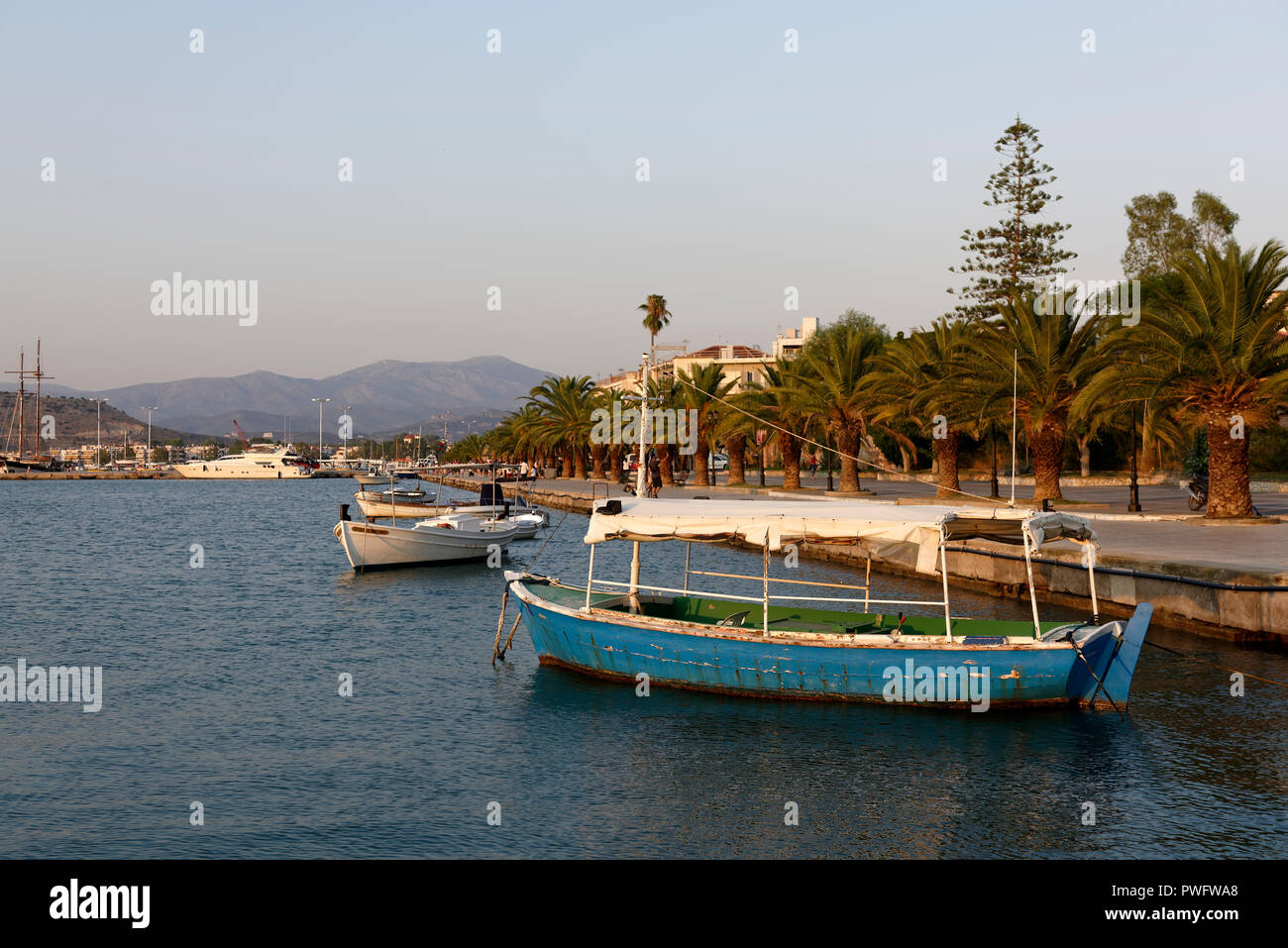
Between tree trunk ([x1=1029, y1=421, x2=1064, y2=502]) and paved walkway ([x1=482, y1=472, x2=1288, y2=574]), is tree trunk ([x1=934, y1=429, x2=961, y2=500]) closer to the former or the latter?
paved walkway ([x1=482, y1=472, x2=1288, y2=574])

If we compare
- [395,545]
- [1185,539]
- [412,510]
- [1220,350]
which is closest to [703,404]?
[412,510]

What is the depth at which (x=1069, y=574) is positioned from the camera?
27.8 metres

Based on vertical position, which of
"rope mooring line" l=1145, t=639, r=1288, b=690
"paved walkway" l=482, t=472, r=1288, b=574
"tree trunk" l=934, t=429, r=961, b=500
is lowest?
"rope mooring line" l=1145, t=639, r=1288, b=690

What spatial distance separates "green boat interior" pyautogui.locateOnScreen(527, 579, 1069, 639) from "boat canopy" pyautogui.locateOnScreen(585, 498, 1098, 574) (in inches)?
60.0

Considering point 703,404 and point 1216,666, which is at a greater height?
point 703,404

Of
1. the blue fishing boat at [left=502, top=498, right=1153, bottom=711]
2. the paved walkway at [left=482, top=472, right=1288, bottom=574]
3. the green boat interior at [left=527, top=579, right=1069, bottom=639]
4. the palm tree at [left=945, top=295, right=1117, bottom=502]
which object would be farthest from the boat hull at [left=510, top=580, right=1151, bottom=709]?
the palm tree at [left=945, top=295, right=1117, bottom=502]

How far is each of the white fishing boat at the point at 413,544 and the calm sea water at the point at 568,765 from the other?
557 inches

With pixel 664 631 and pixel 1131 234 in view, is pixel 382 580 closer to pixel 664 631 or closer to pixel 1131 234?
pixel 664 631

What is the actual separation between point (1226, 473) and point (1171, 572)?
37.8ft

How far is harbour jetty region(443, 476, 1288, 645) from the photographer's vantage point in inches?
859

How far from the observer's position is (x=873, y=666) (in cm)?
1772

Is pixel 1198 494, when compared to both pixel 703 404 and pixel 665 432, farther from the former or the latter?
pixel 665 432

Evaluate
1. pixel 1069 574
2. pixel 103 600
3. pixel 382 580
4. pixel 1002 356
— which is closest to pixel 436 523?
pixel 382 580

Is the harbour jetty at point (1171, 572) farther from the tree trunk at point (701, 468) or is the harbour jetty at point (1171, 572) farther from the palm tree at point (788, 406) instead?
the tree trunk at point (701, 468)
